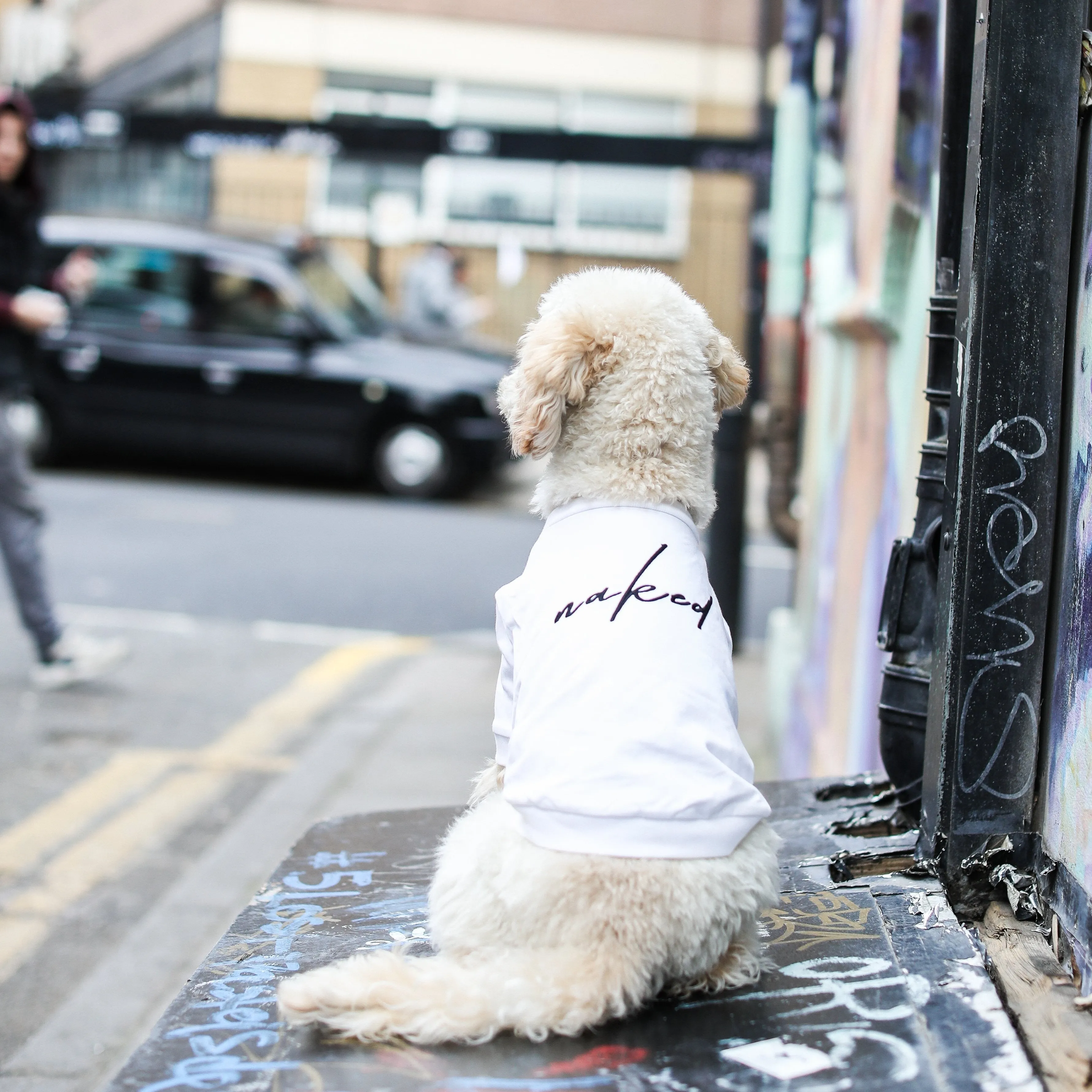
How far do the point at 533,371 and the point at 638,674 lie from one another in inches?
18.5

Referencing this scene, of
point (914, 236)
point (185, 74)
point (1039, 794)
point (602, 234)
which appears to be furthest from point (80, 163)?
point (1039, 794)

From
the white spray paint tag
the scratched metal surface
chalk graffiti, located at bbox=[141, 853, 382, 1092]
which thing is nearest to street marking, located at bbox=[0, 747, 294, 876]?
chalk graffiti, located at bbox=[141, 853, 382, 1092]

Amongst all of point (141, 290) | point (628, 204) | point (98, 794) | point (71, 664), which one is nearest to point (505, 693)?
point (98, 794)

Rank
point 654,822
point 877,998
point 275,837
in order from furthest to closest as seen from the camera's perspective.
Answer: point 275,837, point 877,998, point 654,822

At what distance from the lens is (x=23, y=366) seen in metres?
5.99

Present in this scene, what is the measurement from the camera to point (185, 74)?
21.3m

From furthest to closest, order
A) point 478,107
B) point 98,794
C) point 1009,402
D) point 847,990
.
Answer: point 478,107
point 98,794
point 1009,402
point 847,990

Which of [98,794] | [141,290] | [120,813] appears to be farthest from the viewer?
[141,290]

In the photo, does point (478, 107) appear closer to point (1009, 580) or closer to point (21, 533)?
point (21, 533)

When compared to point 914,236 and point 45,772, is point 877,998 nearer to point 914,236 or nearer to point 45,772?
point 914,236

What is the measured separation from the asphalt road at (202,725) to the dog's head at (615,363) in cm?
192

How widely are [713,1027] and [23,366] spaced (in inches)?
190

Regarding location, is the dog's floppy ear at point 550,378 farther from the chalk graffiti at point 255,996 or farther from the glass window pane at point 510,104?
the glass window pane at point 510,104

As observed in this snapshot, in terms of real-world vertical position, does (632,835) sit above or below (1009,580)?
below
